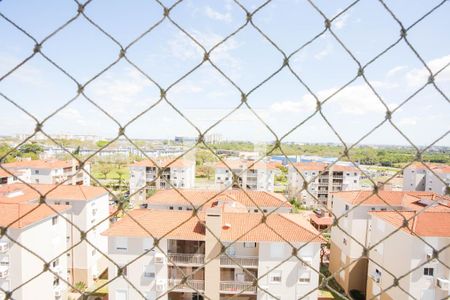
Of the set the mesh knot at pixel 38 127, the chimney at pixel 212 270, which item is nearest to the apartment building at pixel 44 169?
the chimney at pixel 212 270

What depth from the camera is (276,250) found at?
21.2 feet

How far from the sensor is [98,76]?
865 millimetres

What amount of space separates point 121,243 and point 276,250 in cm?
344

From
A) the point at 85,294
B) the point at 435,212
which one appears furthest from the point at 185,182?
the point at 85,294

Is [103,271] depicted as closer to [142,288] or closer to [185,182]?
Answer: [142,288]

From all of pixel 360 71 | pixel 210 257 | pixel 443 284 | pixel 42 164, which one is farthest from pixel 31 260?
pixel 42 164

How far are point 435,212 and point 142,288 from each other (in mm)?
6605

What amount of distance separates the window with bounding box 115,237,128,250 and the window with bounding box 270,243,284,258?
3226 millimetres

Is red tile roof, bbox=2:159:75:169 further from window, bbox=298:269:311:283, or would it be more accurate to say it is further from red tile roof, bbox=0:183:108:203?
window, bbox=298:269:311:283

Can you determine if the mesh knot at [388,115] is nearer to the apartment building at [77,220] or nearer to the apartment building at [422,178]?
the apartment building at [77,220]

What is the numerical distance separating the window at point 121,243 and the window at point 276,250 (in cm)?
323

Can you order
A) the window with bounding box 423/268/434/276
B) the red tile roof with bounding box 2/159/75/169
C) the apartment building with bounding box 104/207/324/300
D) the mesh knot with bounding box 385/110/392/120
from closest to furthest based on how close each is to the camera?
the mesh knot with bounding box 385/110/392/120, the window with bounding box 423/268/434/276, the apartment building with bounding box 104/207/324/300, the red tile roof with bounding box 2/159/75/169

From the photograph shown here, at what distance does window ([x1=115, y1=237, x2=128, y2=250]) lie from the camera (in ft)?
21.3

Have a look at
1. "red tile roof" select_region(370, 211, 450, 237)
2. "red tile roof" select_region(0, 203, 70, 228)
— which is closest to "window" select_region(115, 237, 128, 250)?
"red tile roof" select_region(0, 203, 70, 228)
